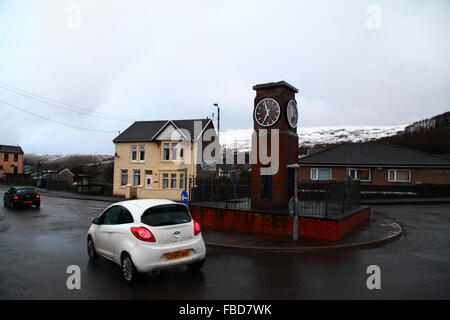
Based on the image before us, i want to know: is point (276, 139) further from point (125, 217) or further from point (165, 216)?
point (125, 217)

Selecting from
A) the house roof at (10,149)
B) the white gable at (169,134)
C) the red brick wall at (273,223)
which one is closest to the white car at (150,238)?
the red brick wall at (273,223)

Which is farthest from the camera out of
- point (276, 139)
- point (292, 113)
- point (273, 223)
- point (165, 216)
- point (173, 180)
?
point (173, 180)

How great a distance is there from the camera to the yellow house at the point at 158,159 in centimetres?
3175

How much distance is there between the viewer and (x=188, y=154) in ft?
106

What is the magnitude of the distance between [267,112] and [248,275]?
24.6 feet

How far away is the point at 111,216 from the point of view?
22.7 ft

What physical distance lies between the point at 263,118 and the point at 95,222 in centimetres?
766

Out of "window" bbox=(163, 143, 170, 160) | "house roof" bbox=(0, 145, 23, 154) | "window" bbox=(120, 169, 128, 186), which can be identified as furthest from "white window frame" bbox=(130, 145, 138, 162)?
"house roof" bbox=(0, 145, 23, 154)

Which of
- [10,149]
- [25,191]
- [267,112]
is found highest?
[10,149]

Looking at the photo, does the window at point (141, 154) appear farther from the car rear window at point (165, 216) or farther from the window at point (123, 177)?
the car rear window at point (165, 216)

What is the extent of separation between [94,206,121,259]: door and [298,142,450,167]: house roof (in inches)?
1049

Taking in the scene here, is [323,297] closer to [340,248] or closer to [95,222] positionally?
[340,248]

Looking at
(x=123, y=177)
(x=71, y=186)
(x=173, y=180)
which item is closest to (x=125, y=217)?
(x=173, y=180)
